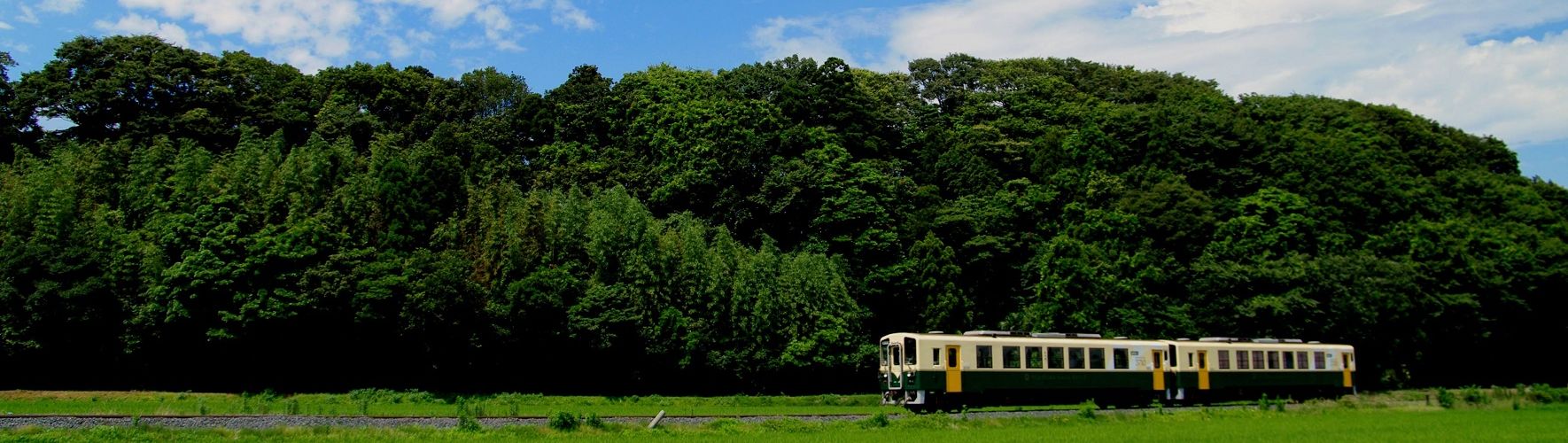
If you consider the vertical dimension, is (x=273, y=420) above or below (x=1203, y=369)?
above

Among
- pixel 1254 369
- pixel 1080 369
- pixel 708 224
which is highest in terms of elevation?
pixel 708 224

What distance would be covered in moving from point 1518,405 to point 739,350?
2605cm

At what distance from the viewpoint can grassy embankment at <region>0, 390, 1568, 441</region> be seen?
810 inches

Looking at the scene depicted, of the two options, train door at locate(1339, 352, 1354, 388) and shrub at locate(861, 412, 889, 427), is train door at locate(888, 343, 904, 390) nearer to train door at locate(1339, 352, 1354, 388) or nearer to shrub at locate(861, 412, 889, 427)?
shrub at locate(861, 412, 889, 427)

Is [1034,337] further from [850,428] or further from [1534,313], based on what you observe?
[1534,313]

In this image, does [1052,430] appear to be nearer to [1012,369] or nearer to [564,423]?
[1012,369]

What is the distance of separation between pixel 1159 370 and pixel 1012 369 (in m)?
6.66

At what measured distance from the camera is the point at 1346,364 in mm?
43531

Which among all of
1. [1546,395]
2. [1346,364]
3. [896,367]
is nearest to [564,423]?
[896,367]

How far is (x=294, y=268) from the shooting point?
37.7m

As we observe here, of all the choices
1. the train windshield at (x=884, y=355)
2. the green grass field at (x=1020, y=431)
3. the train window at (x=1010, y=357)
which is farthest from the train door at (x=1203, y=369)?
the train windshield at (x=884, y=355)

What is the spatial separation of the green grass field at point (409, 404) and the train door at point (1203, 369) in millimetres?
10944

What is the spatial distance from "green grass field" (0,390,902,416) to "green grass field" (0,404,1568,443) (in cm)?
426

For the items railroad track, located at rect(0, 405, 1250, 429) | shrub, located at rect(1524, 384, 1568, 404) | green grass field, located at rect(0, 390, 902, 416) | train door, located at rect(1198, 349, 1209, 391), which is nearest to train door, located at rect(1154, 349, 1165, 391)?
train door, located at rect(1198, 349, 1209, 391)
